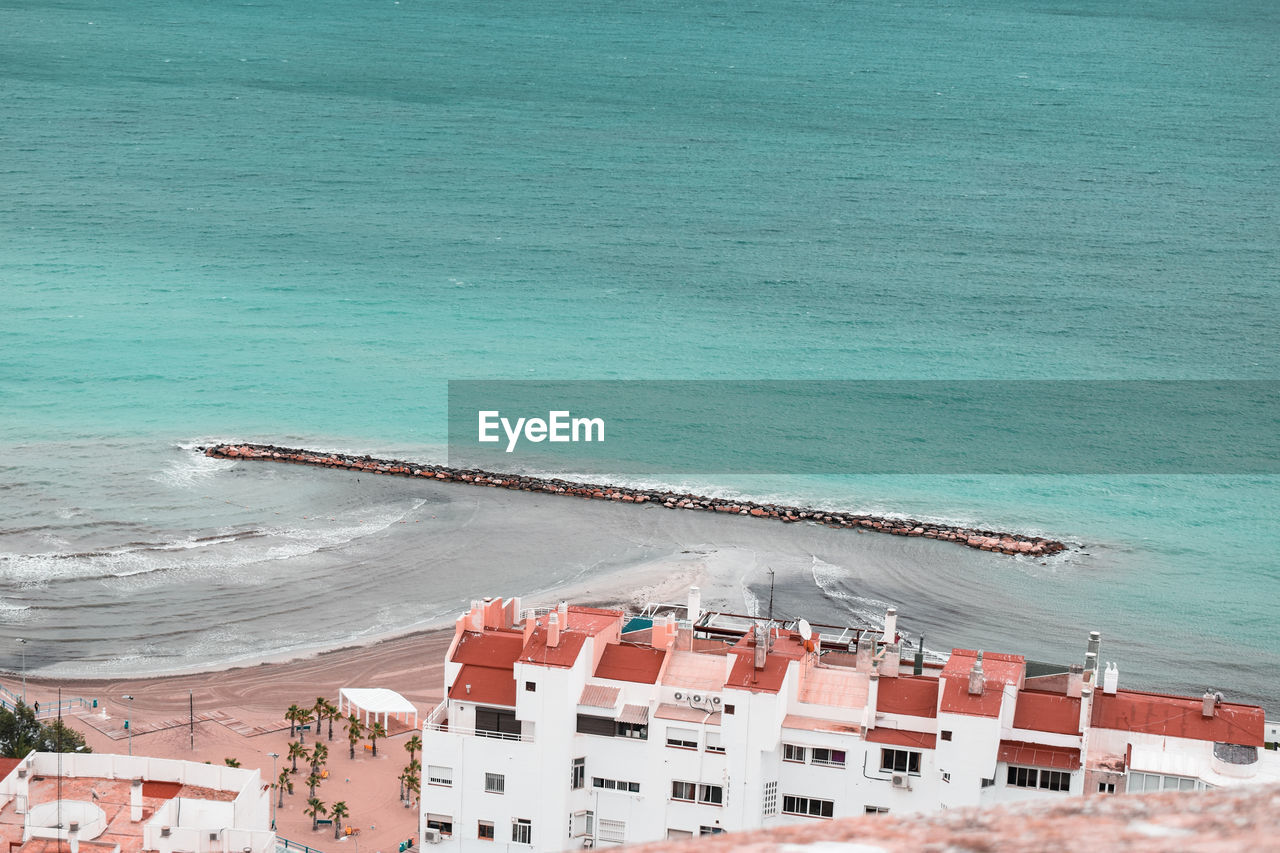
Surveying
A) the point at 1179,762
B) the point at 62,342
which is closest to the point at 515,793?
the point at 1179,762

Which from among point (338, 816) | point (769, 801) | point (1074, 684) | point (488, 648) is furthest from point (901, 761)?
point (338, 816)

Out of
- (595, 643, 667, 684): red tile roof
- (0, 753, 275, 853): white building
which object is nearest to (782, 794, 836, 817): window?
(595, 643, 667, 684): red tile roof

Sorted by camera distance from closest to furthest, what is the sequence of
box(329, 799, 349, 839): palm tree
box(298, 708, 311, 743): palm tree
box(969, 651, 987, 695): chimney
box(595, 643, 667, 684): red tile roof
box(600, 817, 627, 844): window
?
box(969, 651, 987, 695): chimney < box(600, 817, 627, 844): window < box(595, 643, 667, 684): red tile roof < box(329, 799, 349, 839): palm tree < box(298, 708, 311, 743): palm tree

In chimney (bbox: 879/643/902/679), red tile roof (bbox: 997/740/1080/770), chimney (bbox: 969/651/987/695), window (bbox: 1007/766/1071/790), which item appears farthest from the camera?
chimney (bbox: 879/643/902/679)

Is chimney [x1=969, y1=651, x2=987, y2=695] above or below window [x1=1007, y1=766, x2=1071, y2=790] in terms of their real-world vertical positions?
above

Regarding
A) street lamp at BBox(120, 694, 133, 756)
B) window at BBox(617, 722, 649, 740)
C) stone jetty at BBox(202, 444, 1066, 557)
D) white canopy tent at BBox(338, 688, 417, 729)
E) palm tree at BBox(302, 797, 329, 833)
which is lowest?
palm tree at BBox(302, 797, 329, 833)

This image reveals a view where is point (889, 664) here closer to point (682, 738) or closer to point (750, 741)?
point (750, 741)

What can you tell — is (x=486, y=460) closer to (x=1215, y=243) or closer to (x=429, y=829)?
(x=429, y=829)

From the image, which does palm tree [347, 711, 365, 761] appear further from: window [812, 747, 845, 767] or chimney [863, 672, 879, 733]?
chimney [863, 672, 879, 733]

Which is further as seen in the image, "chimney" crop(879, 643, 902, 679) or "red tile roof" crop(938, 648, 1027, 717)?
"chimney" crop(879, 643, 902, 679)
